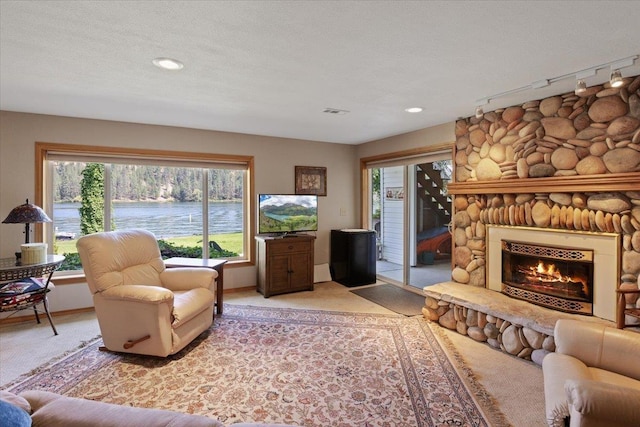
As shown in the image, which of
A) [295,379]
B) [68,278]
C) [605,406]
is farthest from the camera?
[68,278]

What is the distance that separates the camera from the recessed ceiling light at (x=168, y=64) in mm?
2191

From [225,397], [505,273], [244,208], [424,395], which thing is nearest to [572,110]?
A: [505,273]

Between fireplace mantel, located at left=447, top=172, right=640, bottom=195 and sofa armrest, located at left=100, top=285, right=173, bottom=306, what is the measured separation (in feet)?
10.4

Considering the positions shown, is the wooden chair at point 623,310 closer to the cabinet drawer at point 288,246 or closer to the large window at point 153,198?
the cabinet drawer at point 288,246

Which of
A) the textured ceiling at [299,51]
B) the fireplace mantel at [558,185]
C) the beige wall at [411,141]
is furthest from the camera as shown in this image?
the beige wall at [411,141]

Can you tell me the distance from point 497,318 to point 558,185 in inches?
50.4

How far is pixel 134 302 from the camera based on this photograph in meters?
2.62

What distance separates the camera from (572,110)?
2.81 metres

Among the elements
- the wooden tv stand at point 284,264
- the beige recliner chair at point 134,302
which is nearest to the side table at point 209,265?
the beige recliner chair at point 134,302

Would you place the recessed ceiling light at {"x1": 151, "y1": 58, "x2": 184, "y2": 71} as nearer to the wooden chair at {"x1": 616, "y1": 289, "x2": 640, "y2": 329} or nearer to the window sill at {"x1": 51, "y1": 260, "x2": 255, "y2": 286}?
the window sill at {"x1": 51, "y1": 260, "x2": 255, "y2": 286}

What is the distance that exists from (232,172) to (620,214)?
4.32 meters

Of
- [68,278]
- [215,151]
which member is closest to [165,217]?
[215,151]

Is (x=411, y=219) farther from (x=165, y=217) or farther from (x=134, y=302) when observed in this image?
(x=134, y=302)

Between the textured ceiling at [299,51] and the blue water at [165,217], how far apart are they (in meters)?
1.29
